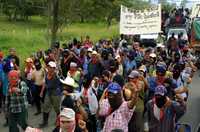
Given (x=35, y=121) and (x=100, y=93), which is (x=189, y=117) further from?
(x=100, y=93)

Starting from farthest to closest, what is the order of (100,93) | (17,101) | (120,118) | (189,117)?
(189,117) → (100,93) → (17,101) → (120,118)

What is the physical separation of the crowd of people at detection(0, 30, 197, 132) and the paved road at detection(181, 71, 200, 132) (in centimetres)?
128

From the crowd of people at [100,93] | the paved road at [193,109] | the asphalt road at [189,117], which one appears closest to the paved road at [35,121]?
the asphalt road at [189,117]

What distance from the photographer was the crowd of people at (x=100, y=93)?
8.07m

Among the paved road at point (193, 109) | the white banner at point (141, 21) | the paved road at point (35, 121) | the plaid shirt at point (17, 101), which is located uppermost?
the white banner at point (141, 21)

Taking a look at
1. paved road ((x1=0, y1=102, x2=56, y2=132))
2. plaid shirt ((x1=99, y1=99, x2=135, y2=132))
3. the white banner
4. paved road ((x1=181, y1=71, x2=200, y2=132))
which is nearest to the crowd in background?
plaid shirt ((x1=99, y1=99, x2=135, y2=132))

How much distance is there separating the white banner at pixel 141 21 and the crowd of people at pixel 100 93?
3.52 m

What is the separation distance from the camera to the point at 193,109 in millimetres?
14898

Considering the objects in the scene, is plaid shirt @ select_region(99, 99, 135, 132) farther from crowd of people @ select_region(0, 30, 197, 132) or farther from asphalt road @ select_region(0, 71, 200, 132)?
asphalt road @ select_region(0, 71, 200, 132)

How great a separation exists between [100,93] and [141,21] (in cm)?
1036

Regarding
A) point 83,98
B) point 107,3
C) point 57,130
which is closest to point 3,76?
point 83,98

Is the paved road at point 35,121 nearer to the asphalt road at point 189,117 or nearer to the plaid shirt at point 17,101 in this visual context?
the asphalt road at point 189,117

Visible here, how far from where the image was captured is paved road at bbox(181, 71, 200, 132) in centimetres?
1329

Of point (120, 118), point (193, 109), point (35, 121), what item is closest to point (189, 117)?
point (193, 109)
